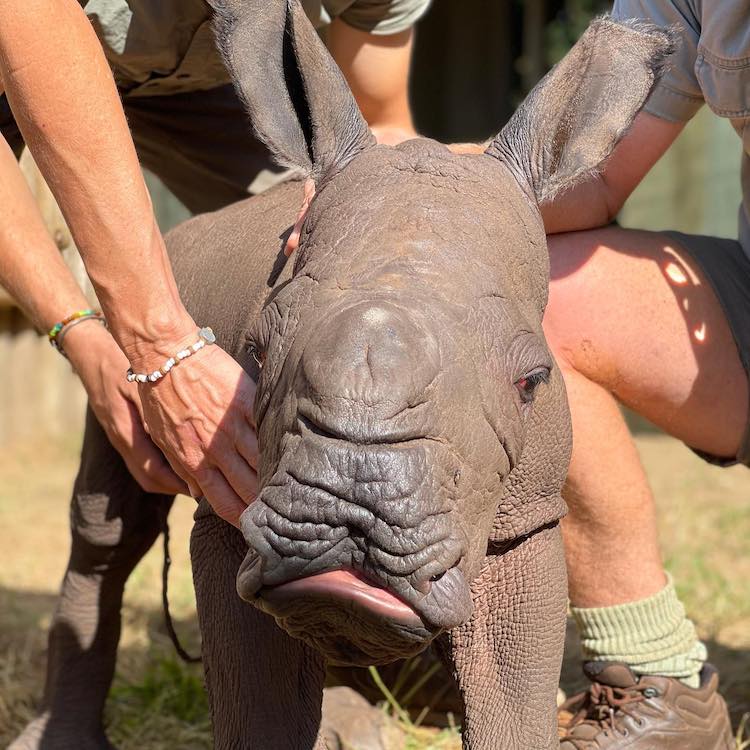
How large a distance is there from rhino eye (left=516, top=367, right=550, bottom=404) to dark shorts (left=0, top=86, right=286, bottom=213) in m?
2.06

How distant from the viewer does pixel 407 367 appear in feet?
7.02

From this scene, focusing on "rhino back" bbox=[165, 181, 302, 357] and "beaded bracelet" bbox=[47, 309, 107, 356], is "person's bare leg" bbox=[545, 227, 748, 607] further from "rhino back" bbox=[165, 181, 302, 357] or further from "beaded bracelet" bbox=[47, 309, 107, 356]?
"beaded bracelet" bbox=[47, 309, 107, 356]

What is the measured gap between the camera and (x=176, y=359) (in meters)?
2.74

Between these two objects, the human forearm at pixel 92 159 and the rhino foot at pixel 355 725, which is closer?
the human forearm at pixel 92 159

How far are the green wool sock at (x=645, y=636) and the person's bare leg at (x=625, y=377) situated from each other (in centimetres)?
4

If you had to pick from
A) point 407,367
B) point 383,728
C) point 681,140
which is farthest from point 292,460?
point 681,140

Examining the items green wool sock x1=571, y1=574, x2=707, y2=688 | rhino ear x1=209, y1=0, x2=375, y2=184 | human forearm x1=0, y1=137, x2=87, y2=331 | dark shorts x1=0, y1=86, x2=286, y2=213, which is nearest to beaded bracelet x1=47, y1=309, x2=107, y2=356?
human forearm x1=0, y1=137, x2=87, y2=331

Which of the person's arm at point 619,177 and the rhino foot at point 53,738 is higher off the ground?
the person's arm at point 619,177

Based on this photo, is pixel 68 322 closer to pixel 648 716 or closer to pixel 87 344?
pixel 87 344

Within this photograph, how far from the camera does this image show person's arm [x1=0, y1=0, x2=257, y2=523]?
107 inches

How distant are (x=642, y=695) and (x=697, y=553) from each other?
9.33 ft

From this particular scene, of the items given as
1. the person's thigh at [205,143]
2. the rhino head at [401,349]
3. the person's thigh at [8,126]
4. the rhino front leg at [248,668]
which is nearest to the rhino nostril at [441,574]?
the rhino head at [401,349]

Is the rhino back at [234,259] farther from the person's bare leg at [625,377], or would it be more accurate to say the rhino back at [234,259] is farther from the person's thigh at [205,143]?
the person's bare leg at [625,377]

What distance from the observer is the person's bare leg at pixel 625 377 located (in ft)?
11.4
